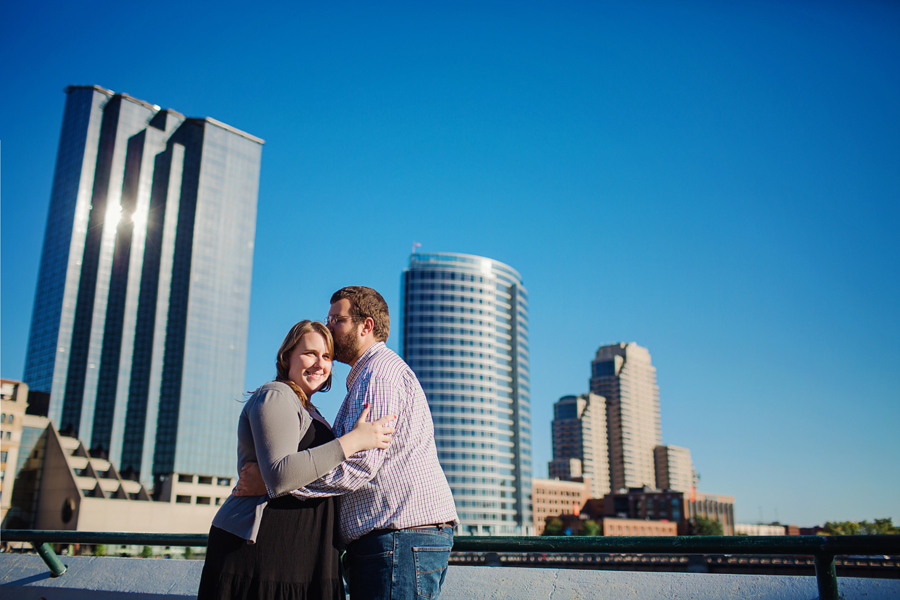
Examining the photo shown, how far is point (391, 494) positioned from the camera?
9.56 ft

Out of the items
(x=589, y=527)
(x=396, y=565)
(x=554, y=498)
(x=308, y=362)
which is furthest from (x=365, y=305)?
(x=554, y=498)

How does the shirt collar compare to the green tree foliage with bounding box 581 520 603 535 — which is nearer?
the shirt collar

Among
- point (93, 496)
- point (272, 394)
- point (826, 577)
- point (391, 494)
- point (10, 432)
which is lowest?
point (93, 496)

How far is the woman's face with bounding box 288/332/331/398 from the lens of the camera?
3156mm

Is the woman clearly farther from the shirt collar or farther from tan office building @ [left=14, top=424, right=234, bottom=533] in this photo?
tan office building @ [left=14, top=424, right=234, bottom=533]

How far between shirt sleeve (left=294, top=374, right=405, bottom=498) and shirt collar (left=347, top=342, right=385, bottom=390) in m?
0.15

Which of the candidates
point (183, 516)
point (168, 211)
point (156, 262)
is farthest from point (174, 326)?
point (183, 516)

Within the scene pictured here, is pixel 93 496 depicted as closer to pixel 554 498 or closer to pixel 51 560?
pixel 554 498

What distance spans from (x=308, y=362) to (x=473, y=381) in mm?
130707

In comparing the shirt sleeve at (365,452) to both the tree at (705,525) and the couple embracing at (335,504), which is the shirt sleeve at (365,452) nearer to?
the couple embracing at (335,504)

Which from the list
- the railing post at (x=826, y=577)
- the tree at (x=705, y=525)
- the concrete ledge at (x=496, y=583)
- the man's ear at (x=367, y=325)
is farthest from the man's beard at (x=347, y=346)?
the tree at (x=705, y=525)

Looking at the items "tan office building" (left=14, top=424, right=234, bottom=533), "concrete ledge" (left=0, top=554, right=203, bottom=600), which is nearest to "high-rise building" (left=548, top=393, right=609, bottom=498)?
"tan office building" (left=14, top=424, right=234, bottom=533)

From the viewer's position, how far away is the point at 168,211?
113875mm

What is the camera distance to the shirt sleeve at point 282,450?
2781 mm
